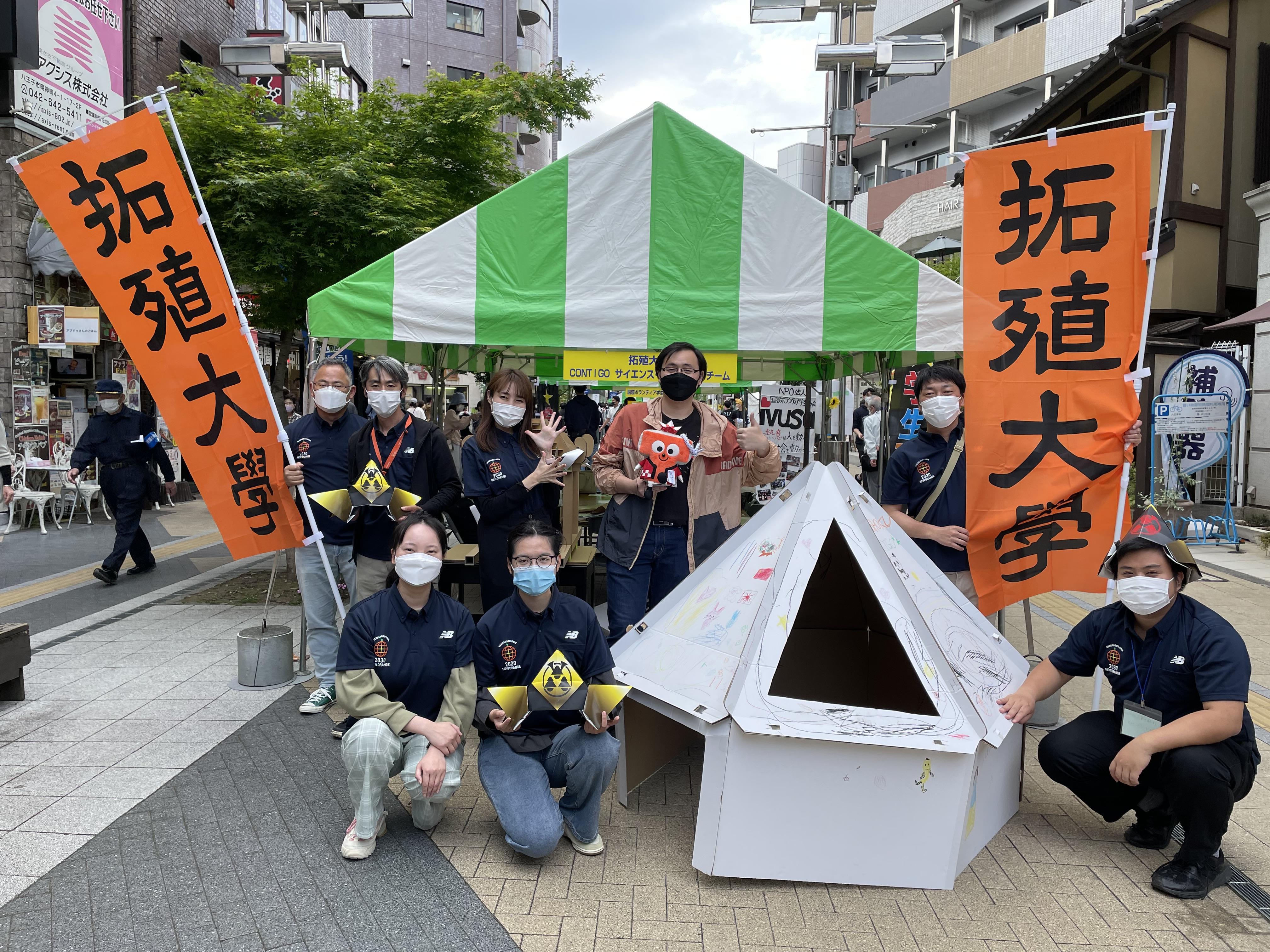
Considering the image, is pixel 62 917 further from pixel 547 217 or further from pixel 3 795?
pixel 547 217

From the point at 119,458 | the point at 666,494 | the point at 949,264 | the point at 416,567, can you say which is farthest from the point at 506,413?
the point at 949,264

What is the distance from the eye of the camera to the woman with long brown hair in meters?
4.46

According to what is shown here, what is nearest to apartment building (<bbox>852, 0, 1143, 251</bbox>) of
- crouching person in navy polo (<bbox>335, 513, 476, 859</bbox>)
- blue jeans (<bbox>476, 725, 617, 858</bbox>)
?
crouching person in navy polo (<bbox>335, 513, 476, 859</bbox>)

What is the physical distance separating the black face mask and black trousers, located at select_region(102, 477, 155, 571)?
6455 millimetres

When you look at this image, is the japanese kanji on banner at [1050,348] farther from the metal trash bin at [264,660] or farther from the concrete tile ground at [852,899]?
the metal trash bin at [264,660]

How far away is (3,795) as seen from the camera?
3.75 meters

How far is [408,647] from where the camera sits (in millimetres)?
3361

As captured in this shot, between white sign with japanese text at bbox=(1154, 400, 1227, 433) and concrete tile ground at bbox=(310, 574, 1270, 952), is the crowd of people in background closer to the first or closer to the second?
concrete tile ground at bbox=(310, 574, 1270, 952)

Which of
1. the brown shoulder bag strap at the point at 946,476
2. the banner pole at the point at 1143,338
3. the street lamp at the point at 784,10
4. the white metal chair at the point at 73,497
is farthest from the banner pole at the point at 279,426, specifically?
the white metal chair at the point at 73,497

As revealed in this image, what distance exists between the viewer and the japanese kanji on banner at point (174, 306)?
437 centimetres

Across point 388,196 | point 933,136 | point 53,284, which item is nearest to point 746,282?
point 388,196

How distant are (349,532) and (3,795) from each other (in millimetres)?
1918

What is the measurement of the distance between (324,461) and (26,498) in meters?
9.19

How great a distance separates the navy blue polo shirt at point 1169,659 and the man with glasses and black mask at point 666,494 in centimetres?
159
